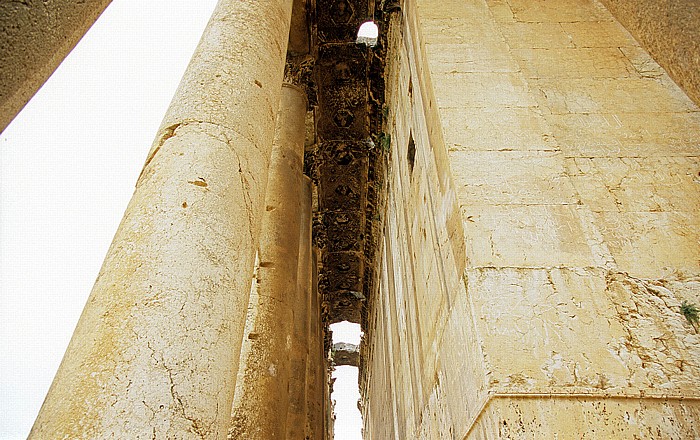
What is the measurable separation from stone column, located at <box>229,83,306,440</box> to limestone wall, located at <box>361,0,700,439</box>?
2.07m

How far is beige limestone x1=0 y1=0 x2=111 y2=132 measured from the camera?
175cm

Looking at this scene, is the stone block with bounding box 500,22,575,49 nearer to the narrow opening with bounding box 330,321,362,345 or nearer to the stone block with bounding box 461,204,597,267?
the stone block with bounding box 461,204,597,267

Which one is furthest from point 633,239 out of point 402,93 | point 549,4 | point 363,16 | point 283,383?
point 363,16

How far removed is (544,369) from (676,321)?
3.36 feet

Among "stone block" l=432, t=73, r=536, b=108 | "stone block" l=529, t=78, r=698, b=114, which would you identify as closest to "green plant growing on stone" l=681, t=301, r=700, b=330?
"stone block" l=529, t=78, r=698, b=114

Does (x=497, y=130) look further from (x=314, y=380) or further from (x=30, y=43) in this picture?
(x=314, y=380)

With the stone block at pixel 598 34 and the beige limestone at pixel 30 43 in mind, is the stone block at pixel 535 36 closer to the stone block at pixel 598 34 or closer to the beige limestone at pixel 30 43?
the stone block at pixel 598 34

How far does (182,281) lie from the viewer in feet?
8.98

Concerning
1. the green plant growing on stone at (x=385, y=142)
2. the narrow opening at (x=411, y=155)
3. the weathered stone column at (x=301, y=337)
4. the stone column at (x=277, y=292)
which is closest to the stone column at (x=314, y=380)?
the weathered stone column at (x=301, y=337)

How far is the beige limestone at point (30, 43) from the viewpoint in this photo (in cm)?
175

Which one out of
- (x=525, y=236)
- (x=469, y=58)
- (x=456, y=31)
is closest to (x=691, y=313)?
(x=525, y=236)

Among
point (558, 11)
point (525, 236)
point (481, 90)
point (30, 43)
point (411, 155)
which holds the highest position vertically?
point (558, 11)

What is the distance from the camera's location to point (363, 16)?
9.59 m

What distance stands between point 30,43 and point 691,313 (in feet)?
13.0
